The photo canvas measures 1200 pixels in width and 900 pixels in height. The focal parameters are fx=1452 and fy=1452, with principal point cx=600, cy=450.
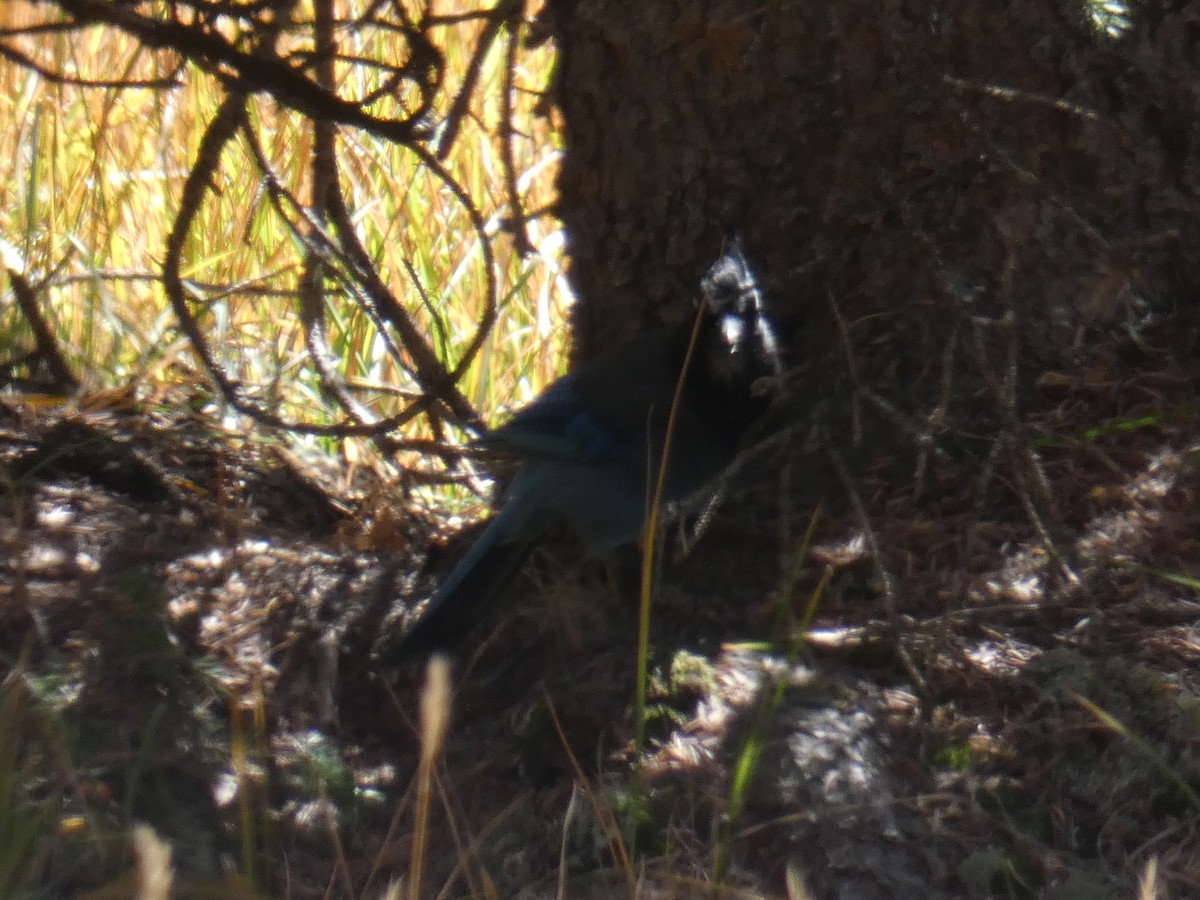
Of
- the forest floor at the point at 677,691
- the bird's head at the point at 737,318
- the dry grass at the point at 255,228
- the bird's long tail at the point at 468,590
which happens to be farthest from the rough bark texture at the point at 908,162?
the dry grass at the point at 255,228

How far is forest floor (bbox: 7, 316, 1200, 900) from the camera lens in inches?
82.9

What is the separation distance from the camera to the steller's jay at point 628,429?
118 inches

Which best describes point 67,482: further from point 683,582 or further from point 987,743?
point 987,743

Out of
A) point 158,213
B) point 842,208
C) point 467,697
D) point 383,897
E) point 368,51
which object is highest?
point 368,51

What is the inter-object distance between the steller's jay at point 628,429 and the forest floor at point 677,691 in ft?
0.38

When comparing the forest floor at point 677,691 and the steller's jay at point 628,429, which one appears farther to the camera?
the steller's jay at point 628,429

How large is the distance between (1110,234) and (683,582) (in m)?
1.06

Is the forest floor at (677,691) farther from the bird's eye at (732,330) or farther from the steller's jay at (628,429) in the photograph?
the bird's eye at (732,330)

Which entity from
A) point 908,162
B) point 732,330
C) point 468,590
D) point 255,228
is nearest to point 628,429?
point 732,330

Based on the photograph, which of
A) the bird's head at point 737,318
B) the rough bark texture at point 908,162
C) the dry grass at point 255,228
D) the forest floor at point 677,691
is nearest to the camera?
the forest floor at point 677,691

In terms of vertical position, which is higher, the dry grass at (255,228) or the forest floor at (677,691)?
the dry grass at (255,228)

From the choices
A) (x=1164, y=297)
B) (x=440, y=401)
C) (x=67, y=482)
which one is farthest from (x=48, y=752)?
(x=1164, y=297)

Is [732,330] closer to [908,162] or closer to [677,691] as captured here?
[908,162]

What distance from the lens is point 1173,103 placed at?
8.87 feet
